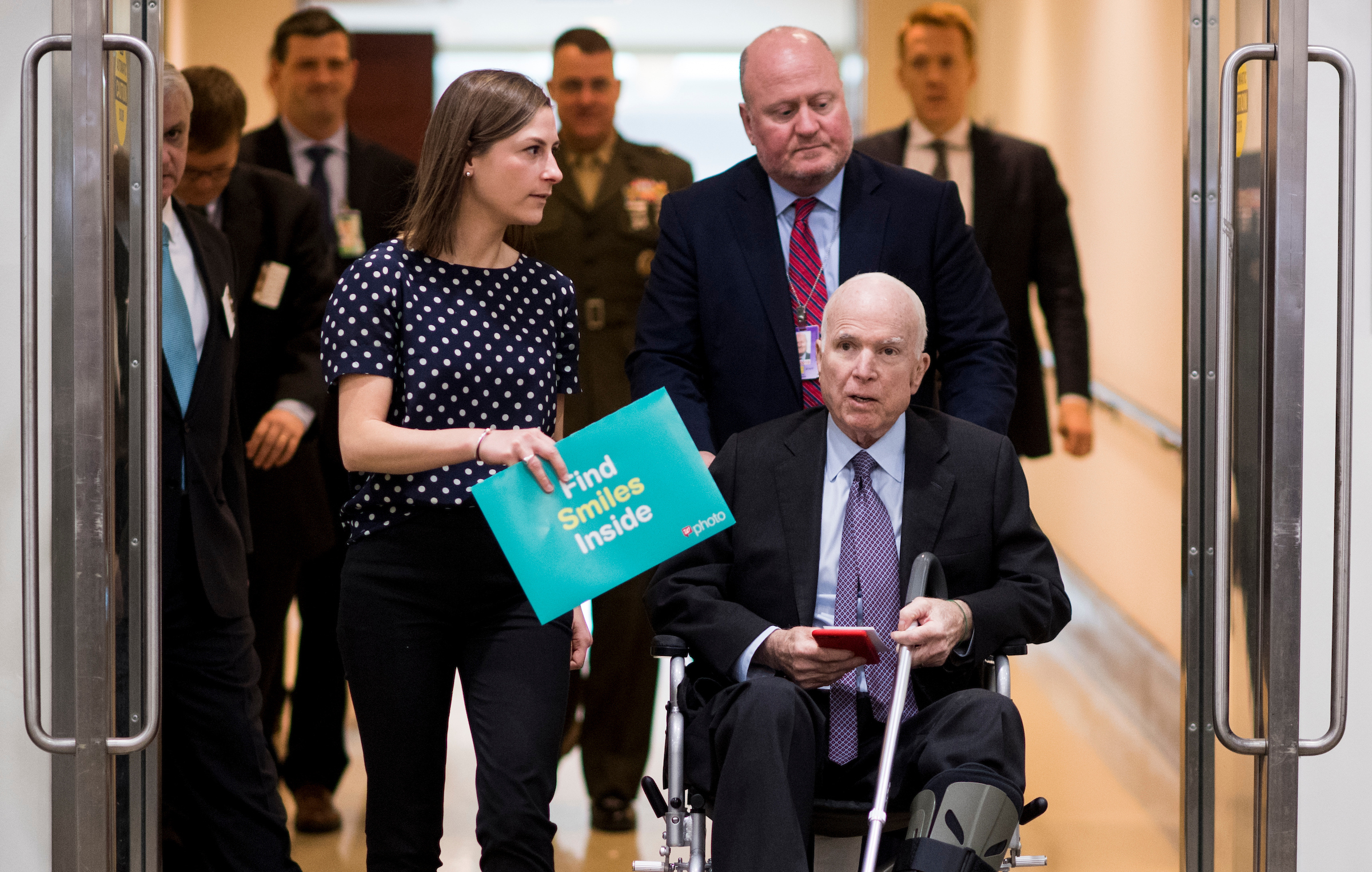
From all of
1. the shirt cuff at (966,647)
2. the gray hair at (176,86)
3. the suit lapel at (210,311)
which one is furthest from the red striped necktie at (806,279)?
the gray hair at (176,86)

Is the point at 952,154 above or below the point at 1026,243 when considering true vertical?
above

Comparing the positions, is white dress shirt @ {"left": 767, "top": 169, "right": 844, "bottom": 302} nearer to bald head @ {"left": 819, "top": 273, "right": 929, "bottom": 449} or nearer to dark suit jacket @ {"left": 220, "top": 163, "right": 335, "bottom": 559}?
bald head @ {"left": 819, "top": 273, "right": 929, "bottom": 449}

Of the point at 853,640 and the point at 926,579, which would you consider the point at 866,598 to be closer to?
the point at 926,579

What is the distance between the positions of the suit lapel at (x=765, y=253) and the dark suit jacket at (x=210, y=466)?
119cm

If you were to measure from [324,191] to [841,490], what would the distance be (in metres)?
2.14

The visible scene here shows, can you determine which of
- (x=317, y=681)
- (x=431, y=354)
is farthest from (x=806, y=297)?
(x=317, y=681)

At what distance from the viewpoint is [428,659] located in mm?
2561

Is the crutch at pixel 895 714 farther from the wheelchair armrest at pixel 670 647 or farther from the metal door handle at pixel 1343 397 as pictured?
the metal door handle at pixel 1343 397

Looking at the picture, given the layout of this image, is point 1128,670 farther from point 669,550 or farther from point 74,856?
point 74,856

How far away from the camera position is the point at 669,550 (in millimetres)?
2574

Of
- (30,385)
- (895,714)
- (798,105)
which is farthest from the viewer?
(798,105)

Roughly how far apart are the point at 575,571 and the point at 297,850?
81.2 inches

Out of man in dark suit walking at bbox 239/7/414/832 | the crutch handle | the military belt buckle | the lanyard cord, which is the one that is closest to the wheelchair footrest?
the crutch handle

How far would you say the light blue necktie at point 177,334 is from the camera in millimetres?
3223
